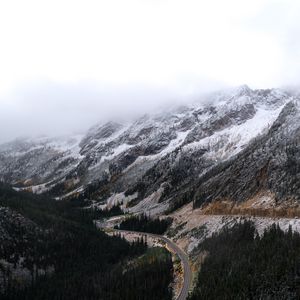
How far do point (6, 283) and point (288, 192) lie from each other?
101911 millimetres

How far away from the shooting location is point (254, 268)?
103062mm

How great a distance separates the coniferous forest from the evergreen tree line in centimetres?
1587

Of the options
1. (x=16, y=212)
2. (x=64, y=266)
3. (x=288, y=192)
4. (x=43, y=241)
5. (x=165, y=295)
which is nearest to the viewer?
(x=165, y=295)

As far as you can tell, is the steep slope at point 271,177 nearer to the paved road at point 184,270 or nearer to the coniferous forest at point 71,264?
the paved road at point 184,270

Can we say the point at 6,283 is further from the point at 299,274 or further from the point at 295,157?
the point at 295,157

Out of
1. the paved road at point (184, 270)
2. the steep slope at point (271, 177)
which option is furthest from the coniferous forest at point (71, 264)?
the steep slope at point (271, 177)

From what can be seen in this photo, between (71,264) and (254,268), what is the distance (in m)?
85.9

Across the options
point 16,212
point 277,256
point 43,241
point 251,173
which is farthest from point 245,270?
point 16,212

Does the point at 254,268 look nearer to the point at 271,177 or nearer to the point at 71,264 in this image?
the point at 271,177

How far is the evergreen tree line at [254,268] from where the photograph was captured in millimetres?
94938

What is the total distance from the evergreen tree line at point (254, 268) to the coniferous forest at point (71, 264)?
15.9m

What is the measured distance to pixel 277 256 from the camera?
103500 millimetres

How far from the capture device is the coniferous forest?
129m

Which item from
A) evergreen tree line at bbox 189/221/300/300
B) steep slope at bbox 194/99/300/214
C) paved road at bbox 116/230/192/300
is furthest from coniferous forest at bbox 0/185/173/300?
steep slope at bbox 194/99/300/214
